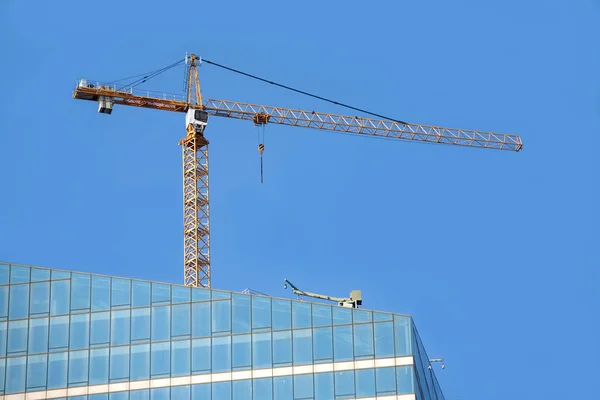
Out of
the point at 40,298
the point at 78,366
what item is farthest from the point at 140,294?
the point at 40,298

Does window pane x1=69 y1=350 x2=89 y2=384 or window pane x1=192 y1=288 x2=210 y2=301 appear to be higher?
window pane x1=192 y1=288 x2=210 y2=301

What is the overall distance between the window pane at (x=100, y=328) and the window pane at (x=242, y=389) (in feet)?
34.7

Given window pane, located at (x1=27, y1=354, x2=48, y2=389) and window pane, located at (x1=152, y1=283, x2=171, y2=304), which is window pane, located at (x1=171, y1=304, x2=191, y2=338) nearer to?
window pane, located at (x1=152, y1=283, x2=171, y2=304)

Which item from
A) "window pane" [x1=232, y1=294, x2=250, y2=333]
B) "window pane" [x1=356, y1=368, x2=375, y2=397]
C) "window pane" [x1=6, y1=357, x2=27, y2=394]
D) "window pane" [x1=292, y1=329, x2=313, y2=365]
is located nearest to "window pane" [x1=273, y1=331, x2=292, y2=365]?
"window pane" [x1=292, y1=329, x2=313, y2=365]

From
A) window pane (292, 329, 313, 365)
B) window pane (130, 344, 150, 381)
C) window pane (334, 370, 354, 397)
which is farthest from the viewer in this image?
window pane (130, 344, 150, 381)

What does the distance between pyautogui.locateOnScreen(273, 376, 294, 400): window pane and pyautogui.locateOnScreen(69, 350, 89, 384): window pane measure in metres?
14.5

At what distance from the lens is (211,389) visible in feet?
344

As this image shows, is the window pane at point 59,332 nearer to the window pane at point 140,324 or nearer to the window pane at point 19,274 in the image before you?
the window pane at point 19,274

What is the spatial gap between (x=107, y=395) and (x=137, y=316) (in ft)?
20.5

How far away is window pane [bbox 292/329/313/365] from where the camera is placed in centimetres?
10419

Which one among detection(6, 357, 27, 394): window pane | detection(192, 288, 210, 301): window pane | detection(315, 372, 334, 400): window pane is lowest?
detection(315, 372, 334, 400): window pane

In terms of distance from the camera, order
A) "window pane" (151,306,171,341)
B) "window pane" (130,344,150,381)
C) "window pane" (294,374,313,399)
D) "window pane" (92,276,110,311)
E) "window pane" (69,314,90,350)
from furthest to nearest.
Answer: "window pane" (92,276,110,311) < "window pane" (69,314,90,350) < "window pane" (151,306,171,341) < "window pane" (130,344,150,381) < "window pane" (294,374,313,399)

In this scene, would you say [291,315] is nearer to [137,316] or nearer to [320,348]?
[320,348]

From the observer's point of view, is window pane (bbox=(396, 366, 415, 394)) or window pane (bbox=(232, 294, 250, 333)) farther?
window pane (bbox=(232, 294, 250, 333))
